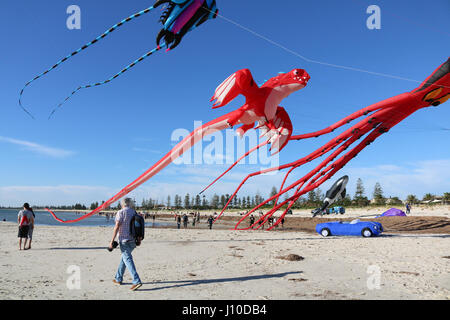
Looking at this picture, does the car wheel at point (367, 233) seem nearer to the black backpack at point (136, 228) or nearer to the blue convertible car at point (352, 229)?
the blue convertible car at point (352, 229)

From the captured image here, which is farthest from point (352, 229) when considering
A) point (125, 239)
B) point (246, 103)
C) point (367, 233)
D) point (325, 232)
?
point (125, 239)

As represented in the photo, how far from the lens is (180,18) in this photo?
4066 millimetres

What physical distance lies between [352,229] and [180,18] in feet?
53.9

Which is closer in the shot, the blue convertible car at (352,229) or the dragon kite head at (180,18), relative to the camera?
the dragon kite head at (180,18)

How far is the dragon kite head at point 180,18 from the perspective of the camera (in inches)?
157

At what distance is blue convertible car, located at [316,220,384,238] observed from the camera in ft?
52.0

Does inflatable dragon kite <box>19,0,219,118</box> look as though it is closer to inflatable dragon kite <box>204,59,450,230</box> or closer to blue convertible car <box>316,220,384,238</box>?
inflatable dragon kite <box>204,59,450,230</box>

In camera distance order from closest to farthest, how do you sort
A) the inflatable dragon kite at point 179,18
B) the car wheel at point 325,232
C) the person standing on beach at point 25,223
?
1. the inflatable dragon kite at point 179,18
2. the person standing on beach at point 25,223
3. the car wheel at point 325,232

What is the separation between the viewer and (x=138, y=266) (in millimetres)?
7402

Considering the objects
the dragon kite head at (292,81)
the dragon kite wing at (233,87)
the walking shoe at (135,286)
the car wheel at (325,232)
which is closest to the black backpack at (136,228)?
the walking shoe at (135,286)

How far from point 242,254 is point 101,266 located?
4722 millimetres

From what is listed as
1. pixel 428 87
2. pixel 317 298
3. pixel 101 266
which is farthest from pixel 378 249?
pixel 101 266

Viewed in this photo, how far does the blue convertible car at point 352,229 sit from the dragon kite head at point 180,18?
1598 centimetres
